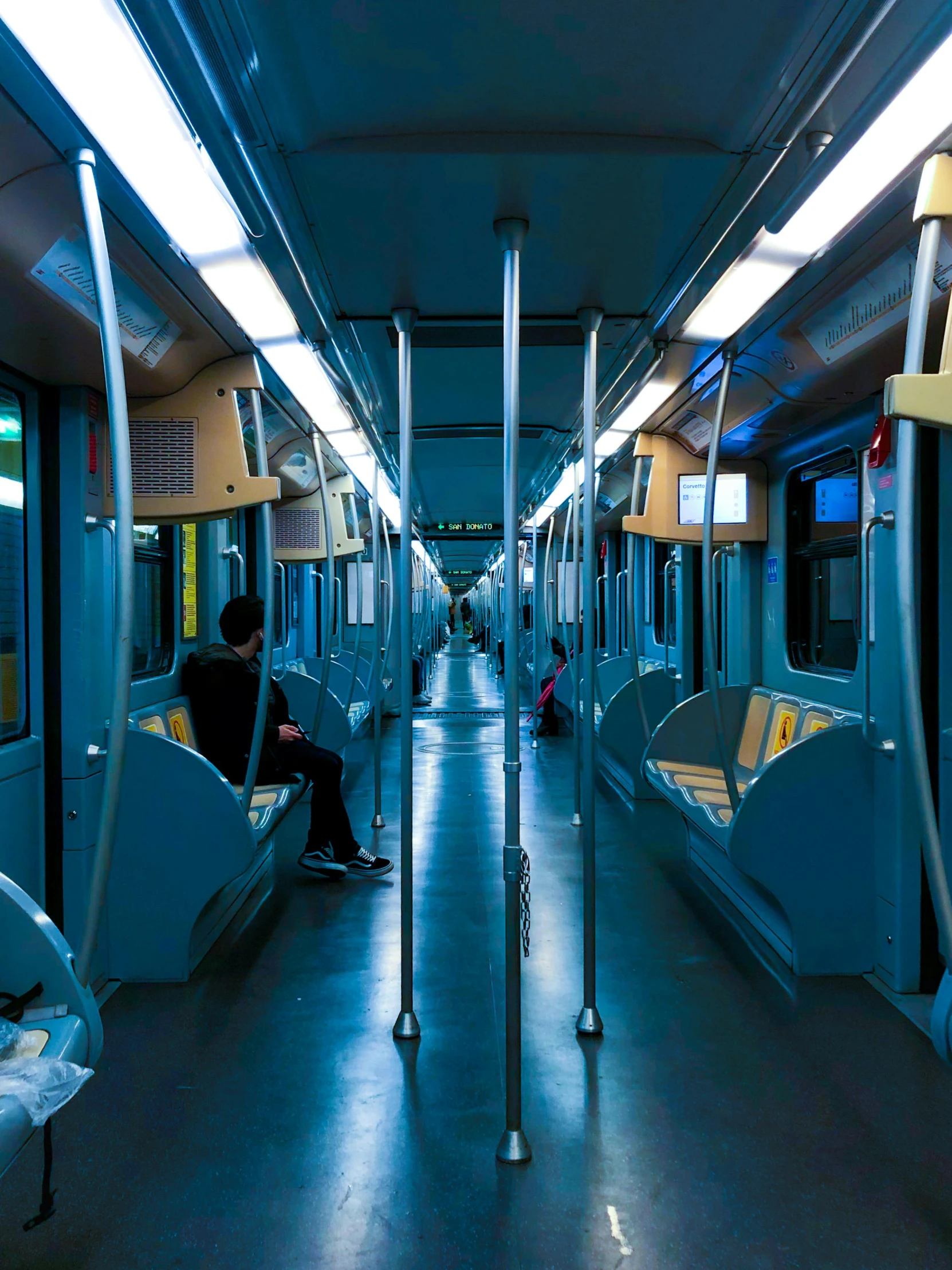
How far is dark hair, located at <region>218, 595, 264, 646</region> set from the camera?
4.58m

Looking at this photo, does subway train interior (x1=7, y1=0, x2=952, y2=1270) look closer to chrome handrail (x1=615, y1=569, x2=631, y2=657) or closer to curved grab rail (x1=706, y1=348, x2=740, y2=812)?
curved grab rail (x1=706, y1=348, x2=740, y2=812)

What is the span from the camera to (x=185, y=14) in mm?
1567

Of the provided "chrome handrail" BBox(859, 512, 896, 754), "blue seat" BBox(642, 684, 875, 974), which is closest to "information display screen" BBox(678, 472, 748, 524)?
"chrome handrail" BBox(859, 512, 896, 754)

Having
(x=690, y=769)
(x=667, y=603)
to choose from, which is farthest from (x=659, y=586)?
(x=690, y=769)

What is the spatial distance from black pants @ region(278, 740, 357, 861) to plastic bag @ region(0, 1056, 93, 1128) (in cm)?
308

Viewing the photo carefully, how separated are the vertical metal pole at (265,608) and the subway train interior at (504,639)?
45 mm

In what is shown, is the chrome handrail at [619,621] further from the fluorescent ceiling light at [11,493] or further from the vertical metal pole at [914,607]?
the vertical metal pole at [914,607]

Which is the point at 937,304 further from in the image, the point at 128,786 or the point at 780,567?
the point at 128,786

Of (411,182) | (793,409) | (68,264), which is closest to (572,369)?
(793,409)

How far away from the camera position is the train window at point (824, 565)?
4184mm

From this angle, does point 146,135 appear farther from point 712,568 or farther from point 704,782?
point 704,782

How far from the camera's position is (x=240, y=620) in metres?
4.58

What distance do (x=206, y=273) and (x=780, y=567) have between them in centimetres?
334

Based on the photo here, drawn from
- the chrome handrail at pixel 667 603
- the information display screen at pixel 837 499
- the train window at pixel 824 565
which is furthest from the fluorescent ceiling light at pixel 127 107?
the chrome handrail at pixel 667 603
